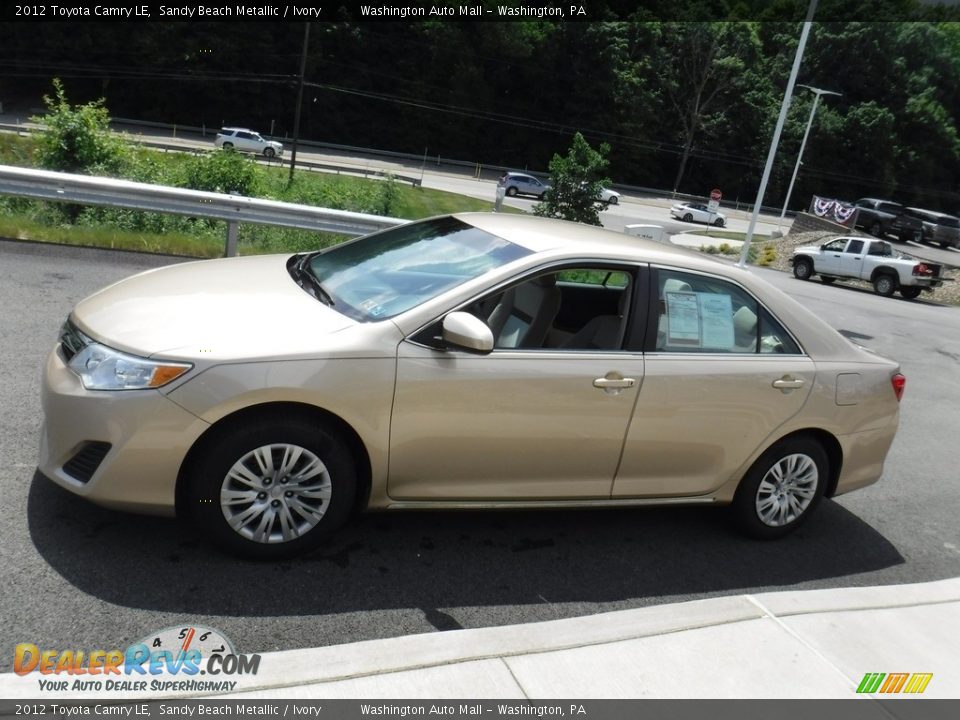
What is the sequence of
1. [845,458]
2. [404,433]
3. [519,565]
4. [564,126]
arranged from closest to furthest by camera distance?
[404,433]
[519,565]
[845,458]
[564,126]

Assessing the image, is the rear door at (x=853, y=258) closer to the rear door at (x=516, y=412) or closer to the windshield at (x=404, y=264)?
the windshield at (x=404, y=264)

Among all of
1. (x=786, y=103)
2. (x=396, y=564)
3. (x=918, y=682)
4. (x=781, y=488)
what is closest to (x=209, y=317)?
(x=396, y=564)

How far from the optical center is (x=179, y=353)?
3629 mm

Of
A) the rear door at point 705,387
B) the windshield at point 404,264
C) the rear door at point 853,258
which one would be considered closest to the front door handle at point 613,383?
the rear door at point 705,387

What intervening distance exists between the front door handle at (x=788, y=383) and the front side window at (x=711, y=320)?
0.56ft

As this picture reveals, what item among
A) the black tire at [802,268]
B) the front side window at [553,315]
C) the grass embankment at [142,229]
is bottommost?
the black tire at [802,268]

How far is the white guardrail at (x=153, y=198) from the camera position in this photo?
371 inches

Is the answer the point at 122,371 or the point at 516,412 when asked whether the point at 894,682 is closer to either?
the point at 516,412

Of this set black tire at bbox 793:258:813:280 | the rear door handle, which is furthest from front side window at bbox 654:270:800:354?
black tire at bbox 793:258:813:280

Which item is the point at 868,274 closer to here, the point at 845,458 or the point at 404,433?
the point at 845,458

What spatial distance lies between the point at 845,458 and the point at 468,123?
74.9 metres

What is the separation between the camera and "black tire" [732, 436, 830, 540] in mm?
4891

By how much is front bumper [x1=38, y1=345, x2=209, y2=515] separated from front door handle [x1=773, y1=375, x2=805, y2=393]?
9.79 feet

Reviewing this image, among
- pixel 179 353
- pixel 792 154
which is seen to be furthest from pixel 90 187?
pixel 792 154
